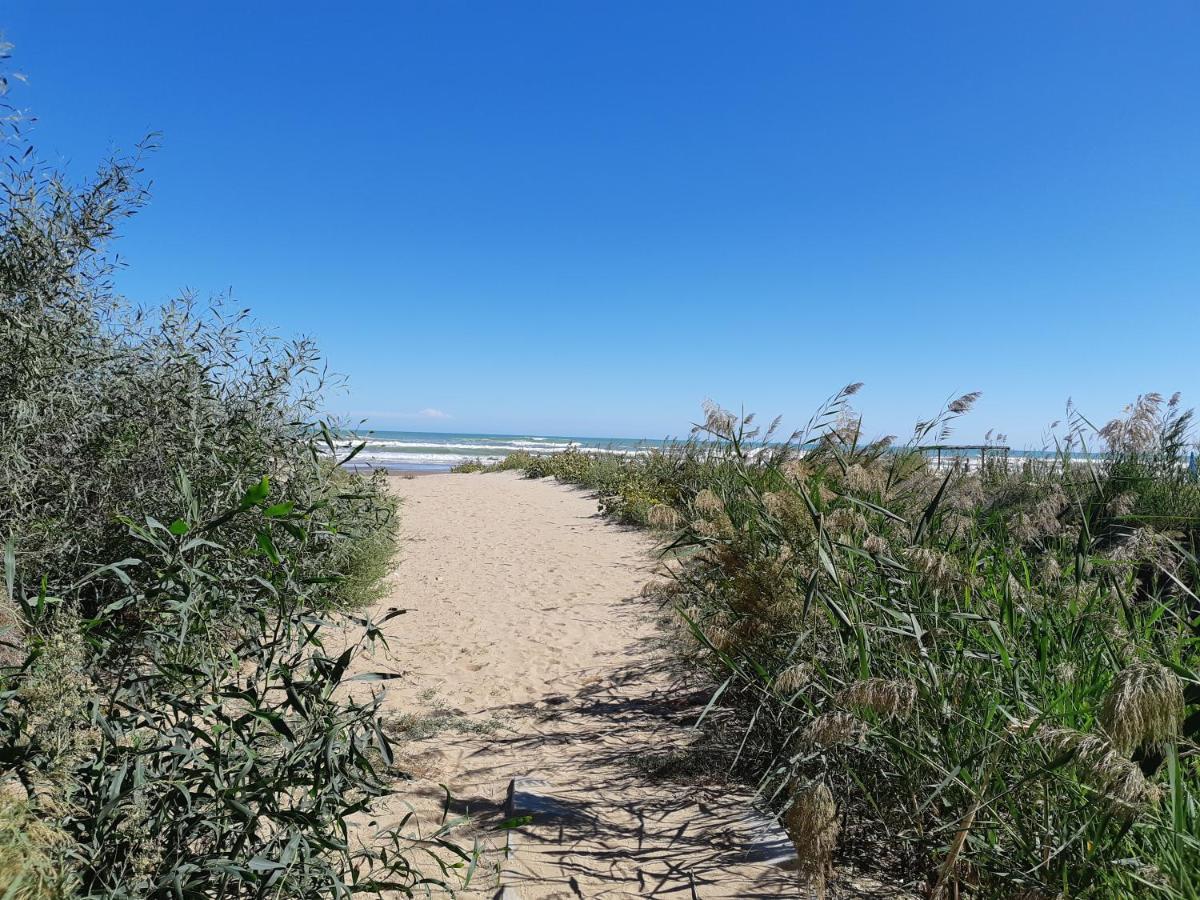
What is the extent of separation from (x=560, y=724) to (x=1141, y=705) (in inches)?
163

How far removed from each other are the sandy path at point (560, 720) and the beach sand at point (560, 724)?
0.04 ft

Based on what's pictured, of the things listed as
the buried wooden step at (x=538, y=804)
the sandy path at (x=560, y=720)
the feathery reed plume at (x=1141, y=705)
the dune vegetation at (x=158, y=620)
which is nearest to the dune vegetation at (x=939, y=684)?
the feathery reed plume at (x=1141, y=705)

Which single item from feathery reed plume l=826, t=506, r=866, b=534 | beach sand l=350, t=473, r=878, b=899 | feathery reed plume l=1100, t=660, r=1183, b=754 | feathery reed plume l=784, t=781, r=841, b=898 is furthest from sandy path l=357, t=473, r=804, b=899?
feathery reed plume l=1100, t=660, r=1183, b=754

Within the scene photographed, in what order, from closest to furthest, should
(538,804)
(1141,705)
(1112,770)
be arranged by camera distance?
(1141,705)
(1112,770)
(538,804)

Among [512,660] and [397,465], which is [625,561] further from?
[397,465]

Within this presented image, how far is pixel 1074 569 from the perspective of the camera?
10.1 feet

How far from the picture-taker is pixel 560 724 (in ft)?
16.0

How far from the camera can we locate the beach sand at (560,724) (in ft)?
9.87

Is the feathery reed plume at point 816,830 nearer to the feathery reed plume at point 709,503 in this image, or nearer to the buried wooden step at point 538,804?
the feathery reed plume at point 709,503

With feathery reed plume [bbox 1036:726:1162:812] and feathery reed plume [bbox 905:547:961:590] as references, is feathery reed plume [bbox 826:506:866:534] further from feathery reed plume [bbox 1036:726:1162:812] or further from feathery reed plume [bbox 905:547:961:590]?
feathery reed plume [bbox 1036:726:1162:812]

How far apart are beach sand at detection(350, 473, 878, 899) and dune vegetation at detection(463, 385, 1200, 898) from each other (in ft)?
1.38

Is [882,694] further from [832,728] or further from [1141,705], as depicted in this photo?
[1141,705]

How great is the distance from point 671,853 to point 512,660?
3.44 metres

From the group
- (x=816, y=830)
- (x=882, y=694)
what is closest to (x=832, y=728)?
(x=882, y=694)
